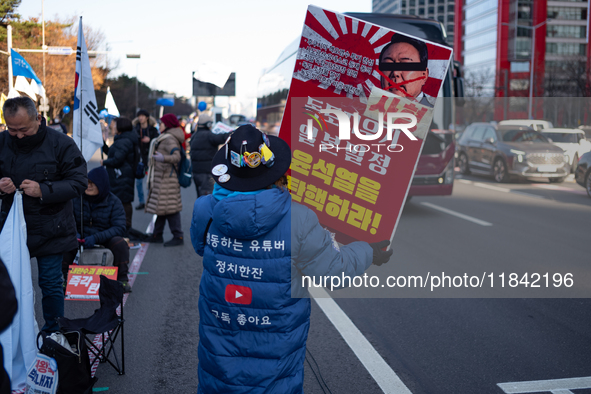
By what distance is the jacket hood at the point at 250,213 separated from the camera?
2242mm

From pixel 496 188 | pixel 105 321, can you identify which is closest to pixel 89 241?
pixel 105 321

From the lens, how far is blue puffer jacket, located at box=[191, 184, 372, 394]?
2.33 m

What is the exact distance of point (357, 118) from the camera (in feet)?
8.34

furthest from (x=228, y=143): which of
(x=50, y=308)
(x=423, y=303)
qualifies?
(x=423, y=303)

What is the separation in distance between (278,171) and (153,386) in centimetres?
213

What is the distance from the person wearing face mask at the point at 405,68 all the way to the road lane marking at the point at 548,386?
2257mm

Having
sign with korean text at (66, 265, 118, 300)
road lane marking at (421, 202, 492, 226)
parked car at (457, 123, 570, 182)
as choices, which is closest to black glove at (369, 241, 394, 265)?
sign with korean text at (66, 265, 118, 300)

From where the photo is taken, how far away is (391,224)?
2.59m

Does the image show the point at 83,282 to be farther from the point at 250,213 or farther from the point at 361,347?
the point at 250,213

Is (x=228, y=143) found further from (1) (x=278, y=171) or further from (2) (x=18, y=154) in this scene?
(2) (x=18, y=154)

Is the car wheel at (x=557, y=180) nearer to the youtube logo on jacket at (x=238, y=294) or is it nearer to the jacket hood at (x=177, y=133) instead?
the jacket hood at (x=177, y=133)

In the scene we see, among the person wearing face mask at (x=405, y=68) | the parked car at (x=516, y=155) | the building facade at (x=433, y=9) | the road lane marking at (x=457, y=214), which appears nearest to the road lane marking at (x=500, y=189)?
the parked car at (x=516, y=155)

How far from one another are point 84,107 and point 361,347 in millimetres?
4080

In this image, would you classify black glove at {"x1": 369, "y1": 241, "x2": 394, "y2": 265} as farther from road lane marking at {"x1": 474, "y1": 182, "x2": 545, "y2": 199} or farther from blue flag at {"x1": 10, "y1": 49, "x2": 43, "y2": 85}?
road lane marking at {"x1": 474, "y1": 182, "x2": 545, "y2": 199}
